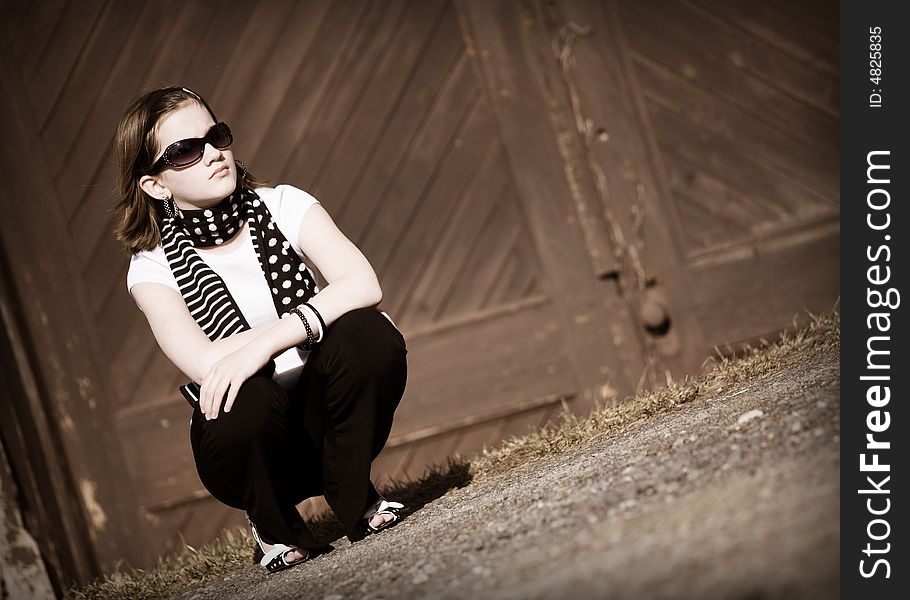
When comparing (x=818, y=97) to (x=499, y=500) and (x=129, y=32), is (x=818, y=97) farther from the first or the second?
(x=129, y=32)

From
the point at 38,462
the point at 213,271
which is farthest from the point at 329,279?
the point at 38,462

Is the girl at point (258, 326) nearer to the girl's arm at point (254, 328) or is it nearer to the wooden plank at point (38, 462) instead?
the girl's arm at point (254, 328)

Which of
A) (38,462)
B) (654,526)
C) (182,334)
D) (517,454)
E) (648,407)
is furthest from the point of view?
(38,462)

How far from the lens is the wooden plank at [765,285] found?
11.8 feet

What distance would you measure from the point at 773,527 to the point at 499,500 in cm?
84

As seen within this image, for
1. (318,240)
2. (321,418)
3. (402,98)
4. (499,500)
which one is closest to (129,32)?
(402,98)

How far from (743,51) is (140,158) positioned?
2396mm

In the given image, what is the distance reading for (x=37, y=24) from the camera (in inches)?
142

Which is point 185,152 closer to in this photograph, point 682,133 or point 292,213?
point 292,213

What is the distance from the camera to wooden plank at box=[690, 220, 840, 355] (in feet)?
11.8

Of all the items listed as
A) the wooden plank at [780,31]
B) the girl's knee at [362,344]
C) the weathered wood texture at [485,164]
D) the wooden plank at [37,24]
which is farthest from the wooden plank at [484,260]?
the wooden plank at [37,24]

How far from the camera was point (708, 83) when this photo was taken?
12.0ft

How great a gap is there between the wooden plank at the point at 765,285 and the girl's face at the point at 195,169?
2039 millimetres

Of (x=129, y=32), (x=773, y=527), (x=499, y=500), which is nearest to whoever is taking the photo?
(x=773, y=527)
